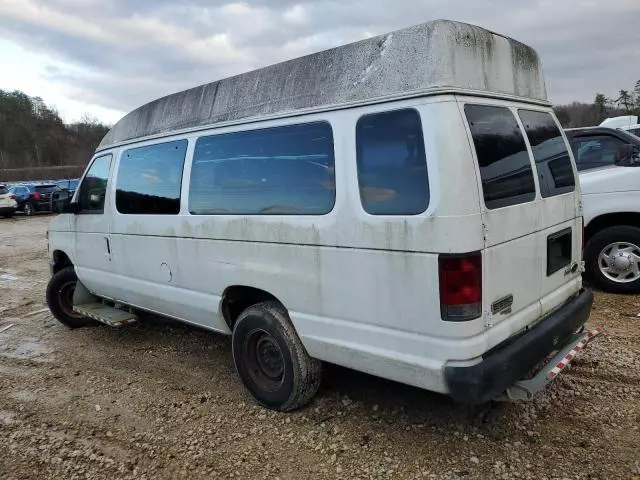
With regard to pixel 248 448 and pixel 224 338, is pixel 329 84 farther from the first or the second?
pixel 224 338

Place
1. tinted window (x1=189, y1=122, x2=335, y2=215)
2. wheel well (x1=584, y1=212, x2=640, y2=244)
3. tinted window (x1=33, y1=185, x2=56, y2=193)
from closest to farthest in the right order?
tinted window (x1=189, y1=122, x2=335, y2=215) < wheel well (x1=584, y1=212, x2=640, y2=244) < tinted window (x1=33, y1=185, x2=56, y2=193)

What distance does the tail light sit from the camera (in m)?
2.63

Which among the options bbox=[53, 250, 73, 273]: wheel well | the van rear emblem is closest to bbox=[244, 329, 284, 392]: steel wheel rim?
the van rear emblem

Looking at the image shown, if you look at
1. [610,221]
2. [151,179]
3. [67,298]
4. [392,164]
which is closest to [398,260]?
[392,164]

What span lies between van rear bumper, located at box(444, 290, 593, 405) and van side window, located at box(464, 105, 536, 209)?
798 mm

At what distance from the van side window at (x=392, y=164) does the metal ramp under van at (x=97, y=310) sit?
3.26 m


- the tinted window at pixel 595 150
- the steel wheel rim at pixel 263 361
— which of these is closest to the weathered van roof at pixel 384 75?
the steel wheel rim at pixel 263 361

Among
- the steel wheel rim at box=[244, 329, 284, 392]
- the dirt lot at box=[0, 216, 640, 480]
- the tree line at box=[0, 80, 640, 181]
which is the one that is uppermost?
the tree line at box=[0, 80, 640, 181]

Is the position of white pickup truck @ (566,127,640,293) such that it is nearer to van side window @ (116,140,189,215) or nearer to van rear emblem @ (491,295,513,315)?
van rear emblem @ (491,295,513,315)

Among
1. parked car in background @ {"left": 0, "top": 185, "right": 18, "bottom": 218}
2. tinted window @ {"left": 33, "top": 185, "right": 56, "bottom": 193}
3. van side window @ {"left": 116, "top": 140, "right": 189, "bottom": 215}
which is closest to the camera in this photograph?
van side window @ {"left": 116, "top": 140, "right": 189, "bottom": 215}

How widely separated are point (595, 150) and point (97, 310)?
633 centimetres

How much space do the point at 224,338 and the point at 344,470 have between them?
2.65m

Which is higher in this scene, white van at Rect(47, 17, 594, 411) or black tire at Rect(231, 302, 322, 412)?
white van at Rect(47, 17, 594, 411)

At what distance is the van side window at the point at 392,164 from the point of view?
107 inches
